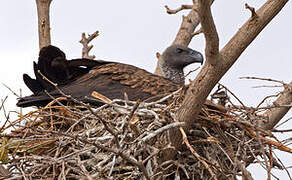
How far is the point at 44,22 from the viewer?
7406 millimetres

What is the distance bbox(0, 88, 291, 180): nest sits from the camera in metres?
4.70

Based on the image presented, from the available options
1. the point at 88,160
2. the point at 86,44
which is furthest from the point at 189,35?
the point at 88,160

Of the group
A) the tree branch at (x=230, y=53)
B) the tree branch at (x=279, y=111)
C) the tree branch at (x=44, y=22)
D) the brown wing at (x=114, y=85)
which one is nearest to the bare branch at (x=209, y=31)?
the tree branch at (x=230, y=53)

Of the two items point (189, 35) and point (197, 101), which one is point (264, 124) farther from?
point (189, 35)

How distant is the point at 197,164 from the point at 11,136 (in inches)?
74.4

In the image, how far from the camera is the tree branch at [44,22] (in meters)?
7.33

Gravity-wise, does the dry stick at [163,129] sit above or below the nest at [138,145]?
above

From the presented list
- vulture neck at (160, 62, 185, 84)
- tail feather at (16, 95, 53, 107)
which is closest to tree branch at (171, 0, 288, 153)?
tail feather at (16, 95, 53, 107)

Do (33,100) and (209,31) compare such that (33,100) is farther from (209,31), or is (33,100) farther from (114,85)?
(209,31)

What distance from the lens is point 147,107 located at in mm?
5090

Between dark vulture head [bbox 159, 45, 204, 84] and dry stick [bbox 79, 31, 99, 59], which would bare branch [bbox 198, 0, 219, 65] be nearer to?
dark vulture head [bbox 159, 45, 204, 84]

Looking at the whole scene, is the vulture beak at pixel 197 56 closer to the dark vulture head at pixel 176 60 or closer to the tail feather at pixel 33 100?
the dark vulture head at pixel 176 60

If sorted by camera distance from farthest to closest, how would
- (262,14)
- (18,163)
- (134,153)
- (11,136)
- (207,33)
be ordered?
(11,136)
(18,163)
(134,153)
(262,14)
(207,33)

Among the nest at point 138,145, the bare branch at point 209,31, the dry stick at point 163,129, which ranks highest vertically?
the bare branch at point 209,31
